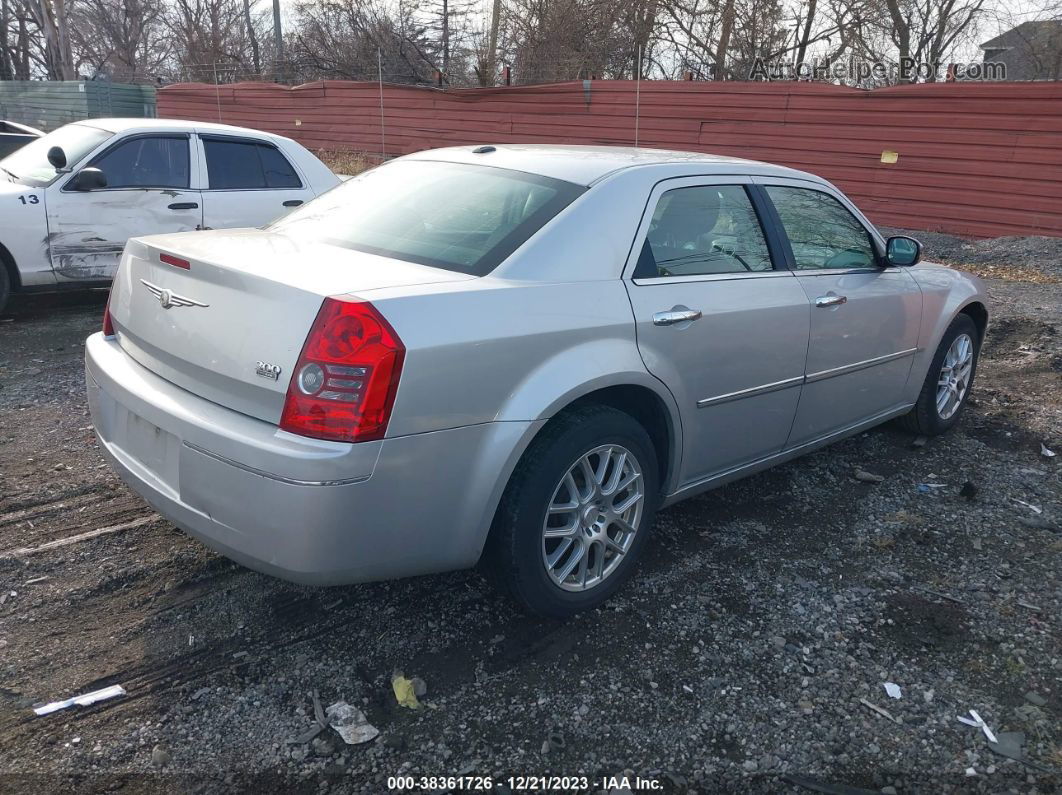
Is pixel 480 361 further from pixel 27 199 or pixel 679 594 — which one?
pixel 27 199

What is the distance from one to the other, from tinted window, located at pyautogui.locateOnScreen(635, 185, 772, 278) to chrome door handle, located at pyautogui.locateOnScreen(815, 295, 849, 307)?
0.32m

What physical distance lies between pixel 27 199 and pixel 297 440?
17.3 feet

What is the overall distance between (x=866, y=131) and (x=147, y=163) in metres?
10.9

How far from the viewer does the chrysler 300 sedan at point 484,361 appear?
2.48m

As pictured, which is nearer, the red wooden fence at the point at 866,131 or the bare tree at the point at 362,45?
the red wooden fence at the point at 866,131

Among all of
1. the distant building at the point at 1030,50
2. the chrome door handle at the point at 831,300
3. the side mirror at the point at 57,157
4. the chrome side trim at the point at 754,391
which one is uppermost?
the distant building at the point at 1030,50

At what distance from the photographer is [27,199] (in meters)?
6.44

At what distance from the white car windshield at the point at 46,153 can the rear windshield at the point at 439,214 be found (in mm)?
4030

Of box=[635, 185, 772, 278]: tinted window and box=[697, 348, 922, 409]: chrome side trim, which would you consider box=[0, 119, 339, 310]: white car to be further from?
box=[697, 348, 922, 409]: chrome side trim

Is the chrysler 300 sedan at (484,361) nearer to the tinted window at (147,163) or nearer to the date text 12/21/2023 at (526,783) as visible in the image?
the date text 12/21/2023 at (526,783)

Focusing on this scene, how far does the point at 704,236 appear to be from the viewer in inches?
141

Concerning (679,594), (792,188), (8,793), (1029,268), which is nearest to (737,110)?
(1029,268)

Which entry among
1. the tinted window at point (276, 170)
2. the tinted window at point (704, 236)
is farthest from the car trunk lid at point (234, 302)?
the tinted window at point (276, 170)

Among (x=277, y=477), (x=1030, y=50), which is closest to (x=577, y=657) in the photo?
(x=277, y=477)
